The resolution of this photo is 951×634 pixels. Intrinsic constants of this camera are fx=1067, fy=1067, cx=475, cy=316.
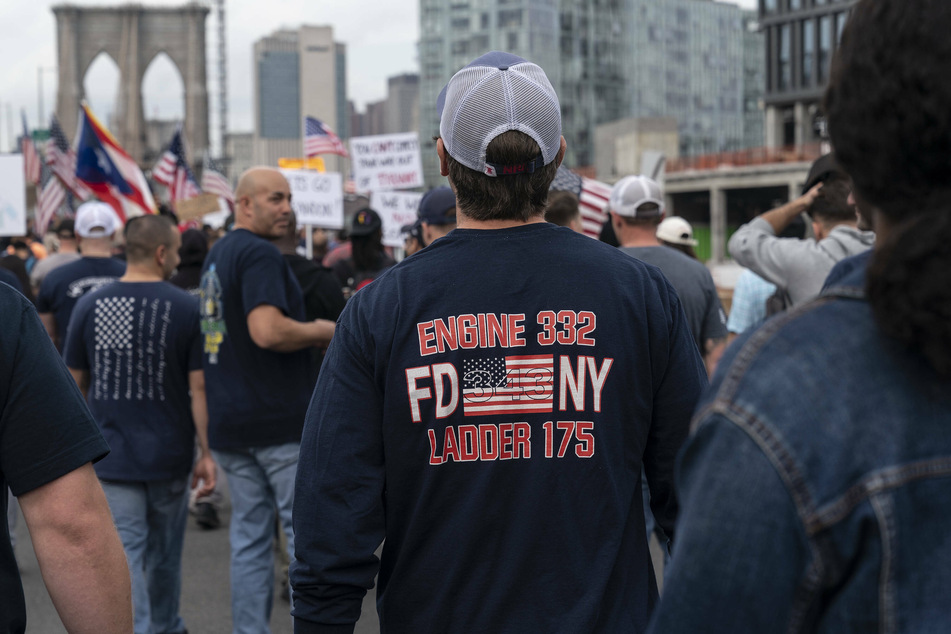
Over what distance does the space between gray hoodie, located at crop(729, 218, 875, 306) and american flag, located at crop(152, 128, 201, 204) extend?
15.4 metres

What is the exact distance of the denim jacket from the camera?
42.1 inches

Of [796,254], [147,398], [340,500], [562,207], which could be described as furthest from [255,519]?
[340,500]

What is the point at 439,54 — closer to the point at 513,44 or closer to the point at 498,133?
the point at 513,44

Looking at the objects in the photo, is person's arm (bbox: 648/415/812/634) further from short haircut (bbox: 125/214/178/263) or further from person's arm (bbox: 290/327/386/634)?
short haircut (bbox: 125/214/178/263)

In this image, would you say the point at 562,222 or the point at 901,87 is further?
the point at 562,222

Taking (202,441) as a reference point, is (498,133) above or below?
above

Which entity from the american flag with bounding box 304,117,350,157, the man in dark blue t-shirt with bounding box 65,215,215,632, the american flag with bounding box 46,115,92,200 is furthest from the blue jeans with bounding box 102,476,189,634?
the american flag with bounding box 46,115,92,200

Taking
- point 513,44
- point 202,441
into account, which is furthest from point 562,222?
point 513,44

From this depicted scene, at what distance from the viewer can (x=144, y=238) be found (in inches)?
190

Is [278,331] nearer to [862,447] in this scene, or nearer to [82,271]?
[82,271]

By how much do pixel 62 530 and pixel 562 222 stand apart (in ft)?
12.2

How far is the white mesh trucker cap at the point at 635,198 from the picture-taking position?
196 inches

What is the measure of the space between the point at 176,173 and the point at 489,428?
708 inches

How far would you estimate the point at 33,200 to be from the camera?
4106 cm
